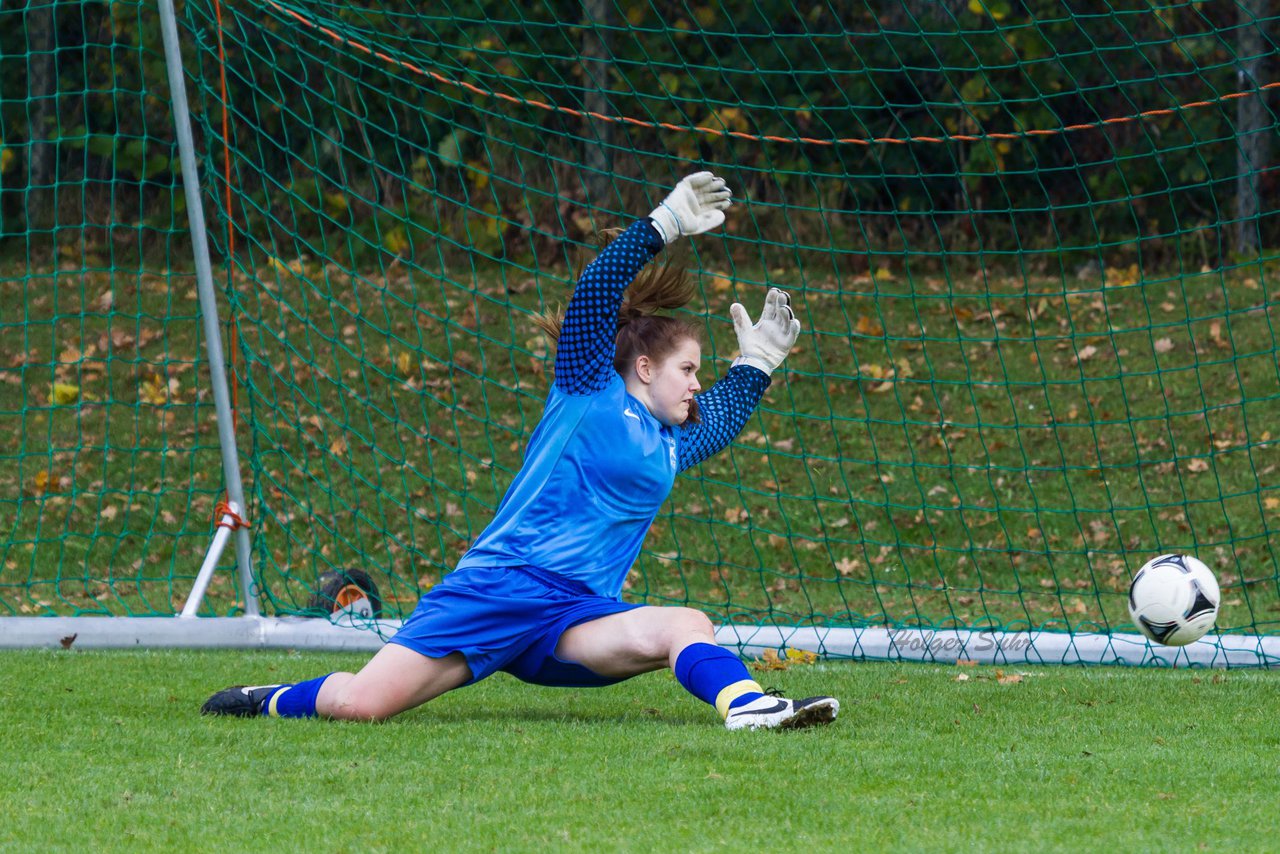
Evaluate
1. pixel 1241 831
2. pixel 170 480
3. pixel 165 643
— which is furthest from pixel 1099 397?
pixel 1241 831

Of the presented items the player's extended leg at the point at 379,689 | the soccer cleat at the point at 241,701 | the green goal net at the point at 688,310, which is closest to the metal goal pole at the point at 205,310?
the green goal net at the point at 688,310

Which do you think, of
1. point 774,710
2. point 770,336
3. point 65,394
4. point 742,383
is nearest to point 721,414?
point 742,383

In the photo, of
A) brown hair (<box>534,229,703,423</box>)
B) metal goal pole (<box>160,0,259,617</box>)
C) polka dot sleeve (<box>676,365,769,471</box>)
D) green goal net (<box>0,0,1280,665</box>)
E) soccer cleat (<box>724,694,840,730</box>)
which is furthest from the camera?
green goal net (<box>0,0,1280,665</box>)

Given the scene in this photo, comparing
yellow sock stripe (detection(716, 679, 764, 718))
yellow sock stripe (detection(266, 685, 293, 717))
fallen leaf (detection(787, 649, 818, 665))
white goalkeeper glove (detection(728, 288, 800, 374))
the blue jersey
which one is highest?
white goalkeeper glove (detection(728, 288, 800, 374))

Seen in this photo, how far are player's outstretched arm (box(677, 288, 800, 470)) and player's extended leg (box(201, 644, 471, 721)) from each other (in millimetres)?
863

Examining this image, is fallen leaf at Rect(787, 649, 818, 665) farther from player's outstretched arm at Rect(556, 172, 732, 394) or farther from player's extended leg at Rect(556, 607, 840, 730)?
player's outstretched arm at Rect(556, 172, 732, 394)

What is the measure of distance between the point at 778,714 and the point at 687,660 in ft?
0.88

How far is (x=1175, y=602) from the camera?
4.41 metres

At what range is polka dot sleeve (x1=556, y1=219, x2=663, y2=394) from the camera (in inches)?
155

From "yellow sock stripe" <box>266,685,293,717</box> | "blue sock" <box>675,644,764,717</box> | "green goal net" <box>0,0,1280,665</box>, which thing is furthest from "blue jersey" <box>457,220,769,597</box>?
"green goal net" <box>0,0,1280,665</box>

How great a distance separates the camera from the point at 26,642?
5484 millimetres

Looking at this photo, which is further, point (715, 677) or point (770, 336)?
point (770, 336)

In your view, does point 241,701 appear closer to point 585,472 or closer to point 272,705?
point 272,705

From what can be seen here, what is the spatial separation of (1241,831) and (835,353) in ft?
26.7
